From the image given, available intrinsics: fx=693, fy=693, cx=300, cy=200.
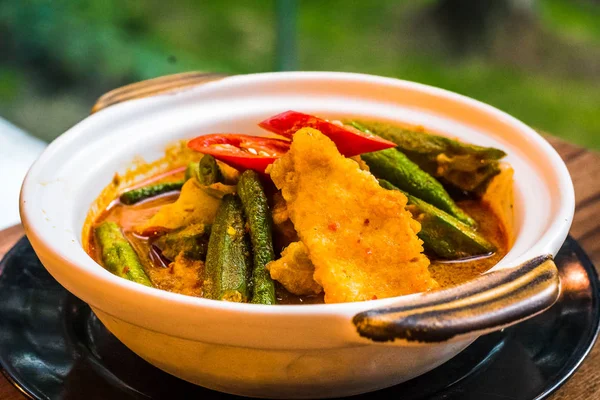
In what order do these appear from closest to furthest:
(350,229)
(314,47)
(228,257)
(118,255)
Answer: (350,229)
(228,257)
(118,255)
(314,47)

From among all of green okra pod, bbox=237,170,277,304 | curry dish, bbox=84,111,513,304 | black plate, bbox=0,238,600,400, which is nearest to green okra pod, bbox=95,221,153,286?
curry dish, bbox=84,111,513,304

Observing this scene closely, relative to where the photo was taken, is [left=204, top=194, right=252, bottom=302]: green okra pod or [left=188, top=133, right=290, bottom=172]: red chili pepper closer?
[left=204, top=194, right=252, bottom=302]: green okra pod

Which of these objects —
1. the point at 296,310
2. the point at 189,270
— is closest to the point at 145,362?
Result: the point at 189,270

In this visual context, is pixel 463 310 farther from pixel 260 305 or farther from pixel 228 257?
pixel 228 257

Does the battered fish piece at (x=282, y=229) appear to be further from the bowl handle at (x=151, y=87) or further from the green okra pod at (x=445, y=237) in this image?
the bowl handle at (x=151, y=87)

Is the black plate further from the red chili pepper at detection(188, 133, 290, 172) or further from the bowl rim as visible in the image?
the red chili pepper at detection(188, 133, 290, 172)

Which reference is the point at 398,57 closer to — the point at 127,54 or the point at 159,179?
the point at 127,54
